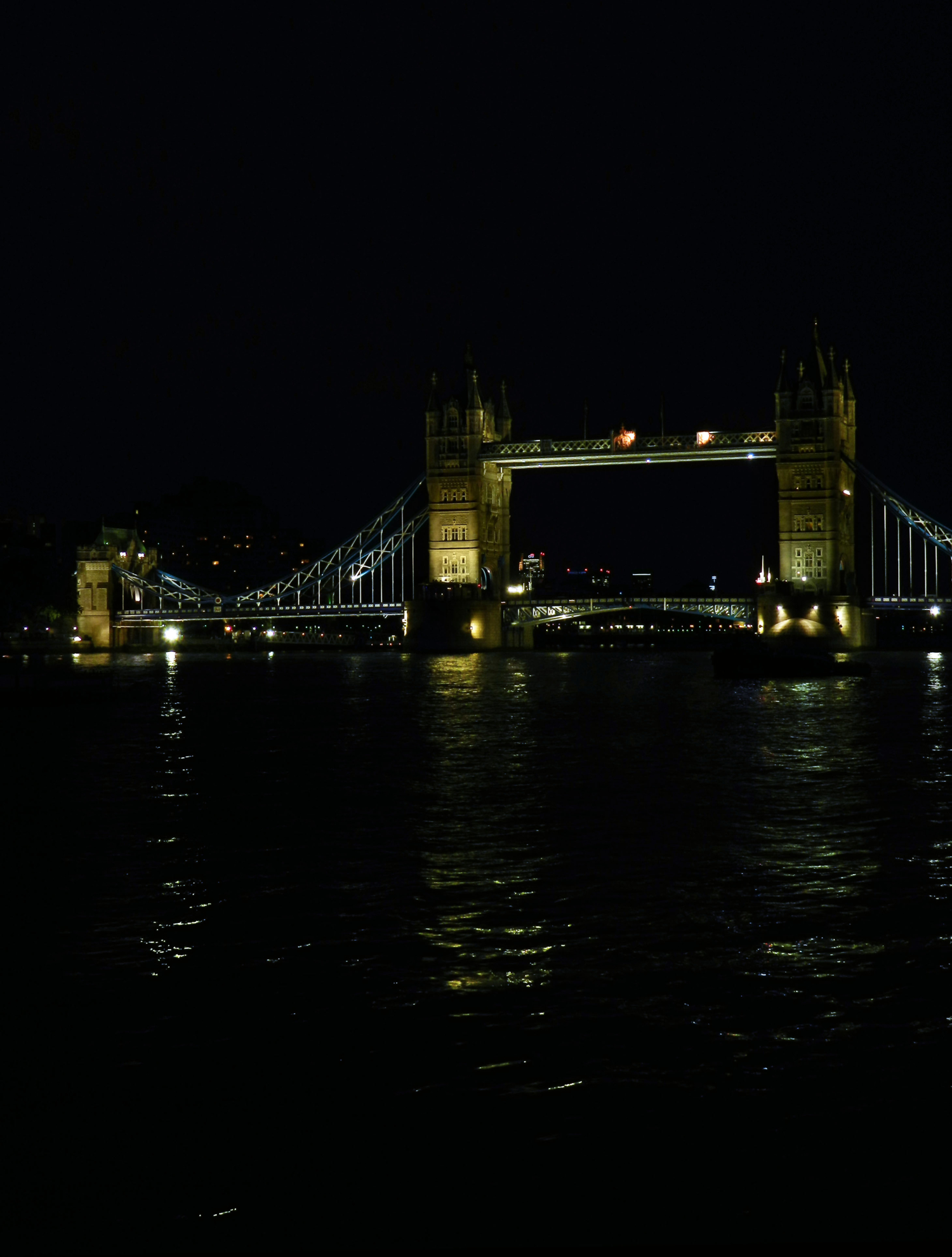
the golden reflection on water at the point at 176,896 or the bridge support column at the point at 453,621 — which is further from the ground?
the bridge support column at the point at 453,621

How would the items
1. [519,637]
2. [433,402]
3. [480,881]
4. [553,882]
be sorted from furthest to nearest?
[519,637] → [433,402] → [480,881] → [553,882]

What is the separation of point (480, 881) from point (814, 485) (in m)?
87.6

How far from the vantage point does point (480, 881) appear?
44.2 feet

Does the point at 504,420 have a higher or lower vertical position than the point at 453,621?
higher

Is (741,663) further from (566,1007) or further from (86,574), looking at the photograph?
Answer: (86,574)

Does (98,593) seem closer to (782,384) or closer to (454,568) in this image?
(454,568)

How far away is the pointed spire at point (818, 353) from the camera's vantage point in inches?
3836

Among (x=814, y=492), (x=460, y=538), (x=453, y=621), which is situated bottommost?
(x=453, y=621)

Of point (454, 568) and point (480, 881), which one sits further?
point (454, 568)

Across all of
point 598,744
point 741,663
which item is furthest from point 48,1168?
point 741,663

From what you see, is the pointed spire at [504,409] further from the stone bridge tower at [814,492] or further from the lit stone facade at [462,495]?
the stone bridge tower at [814,492]

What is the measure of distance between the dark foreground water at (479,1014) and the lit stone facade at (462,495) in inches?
3252

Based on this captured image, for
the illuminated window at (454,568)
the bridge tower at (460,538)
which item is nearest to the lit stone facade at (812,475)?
the bridge tower at (460,538)

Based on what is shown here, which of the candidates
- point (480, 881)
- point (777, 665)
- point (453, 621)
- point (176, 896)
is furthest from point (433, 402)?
point (176, 896)
